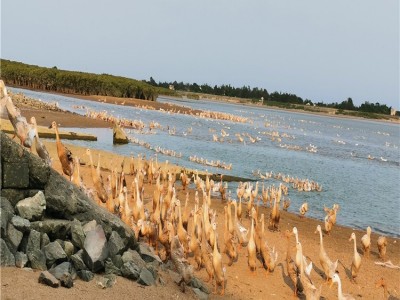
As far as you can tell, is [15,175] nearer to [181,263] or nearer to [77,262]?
[77,262]

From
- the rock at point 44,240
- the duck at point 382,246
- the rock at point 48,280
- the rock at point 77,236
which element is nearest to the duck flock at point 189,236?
the rock at point 77,236

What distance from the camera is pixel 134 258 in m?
7.80

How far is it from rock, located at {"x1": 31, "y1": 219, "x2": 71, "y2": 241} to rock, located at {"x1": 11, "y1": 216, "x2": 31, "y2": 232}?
0.15 m

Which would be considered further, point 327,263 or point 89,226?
point 327,263

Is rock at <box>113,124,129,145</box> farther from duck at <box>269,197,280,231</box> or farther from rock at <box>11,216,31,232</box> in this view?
rock at <box>11,216,31,232</box>

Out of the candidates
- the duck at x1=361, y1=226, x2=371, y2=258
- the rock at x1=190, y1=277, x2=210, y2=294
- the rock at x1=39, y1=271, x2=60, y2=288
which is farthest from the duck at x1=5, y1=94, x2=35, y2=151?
the duck at x1=361, y1=226, x2=371, y2=258

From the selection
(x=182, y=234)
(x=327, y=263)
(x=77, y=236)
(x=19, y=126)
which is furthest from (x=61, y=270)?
(x=327, y=263)

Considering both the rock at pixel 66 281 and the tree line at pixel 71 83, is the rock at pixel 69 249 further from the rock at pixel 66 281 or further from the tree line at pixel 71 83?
the tree line at pixel 71 83

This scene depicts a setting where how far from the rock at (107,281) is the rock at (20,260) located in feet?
3.03

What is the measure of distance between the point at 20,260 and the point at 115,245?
52.2 inches

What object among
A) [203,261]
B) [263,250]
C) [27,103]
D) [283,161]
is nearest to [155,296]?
[203,261]

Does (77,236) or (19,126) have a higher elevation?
(19,126)

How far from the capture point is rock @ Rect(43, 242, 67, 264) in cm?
676

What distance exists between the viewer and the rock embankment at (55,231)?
663 centimetres
